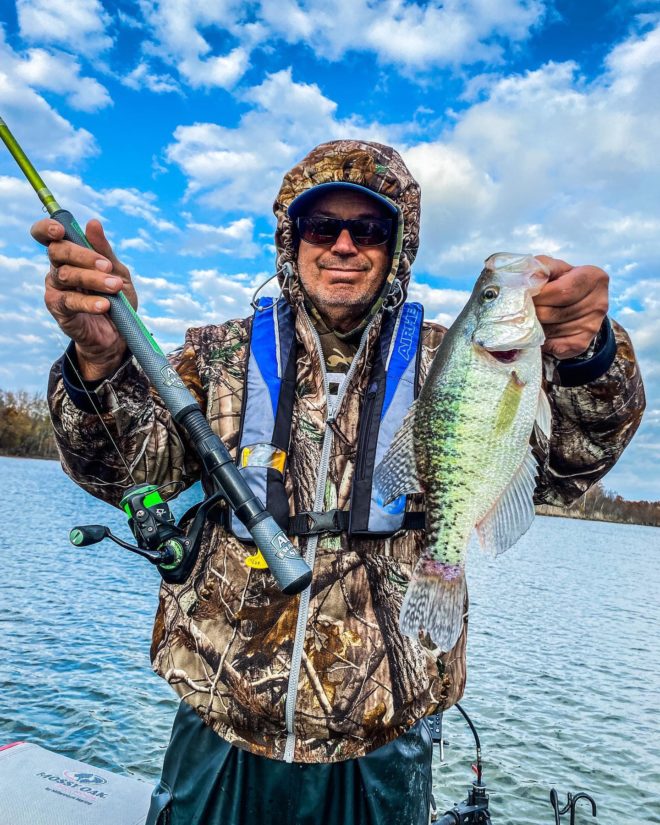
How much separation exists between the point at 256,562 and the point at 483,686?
34.2ft

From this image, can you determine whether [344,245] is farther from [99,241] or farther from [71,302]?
[71,302]

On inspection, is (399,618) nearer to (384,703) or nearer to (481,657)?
(384,703)

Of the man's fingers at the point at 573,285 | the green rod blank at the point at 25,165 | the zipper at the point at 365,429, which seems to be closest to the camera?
the man's fingers at the point at 573,285

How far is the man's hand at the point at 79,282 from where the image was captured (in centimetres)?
231

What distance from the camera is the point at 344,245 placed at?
116 inches

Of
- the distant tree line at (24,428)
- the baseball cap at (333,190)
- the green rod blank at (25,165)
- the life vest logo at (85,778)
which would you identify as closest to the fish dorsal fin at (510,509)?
the baseball cap at (333,190)

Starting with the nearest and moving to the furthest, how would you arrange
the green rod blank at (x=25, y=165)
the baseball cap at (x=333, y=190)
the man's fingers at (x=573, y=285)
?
the man's fingers at (x=573, y=285) → the green rod blank at (x=25, y=165) → the baseball cap at (x=333, y=190)

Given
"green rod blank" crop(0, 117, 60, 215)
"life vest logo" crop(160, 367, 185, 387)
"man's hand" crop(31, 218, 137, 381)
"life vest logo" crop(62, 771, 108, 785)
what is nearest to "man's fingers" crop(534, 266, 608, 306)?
"life vest logo" crop(160, 367, 185, 387)

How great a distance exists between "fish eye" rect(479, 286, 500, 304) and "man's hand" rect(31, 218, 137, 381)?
4.25 feet

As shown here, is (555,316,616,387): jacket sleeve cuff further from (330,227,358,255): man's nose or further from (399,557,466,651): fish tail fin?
(330,227,358,255): man's nose

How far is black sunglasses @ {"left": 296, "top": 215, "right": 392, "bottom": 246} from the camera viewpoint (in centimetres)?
299

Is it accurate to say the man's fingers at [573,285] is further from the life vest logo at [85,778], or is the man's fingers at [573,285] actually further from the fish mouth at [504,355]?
the life vest logo at [85,778]

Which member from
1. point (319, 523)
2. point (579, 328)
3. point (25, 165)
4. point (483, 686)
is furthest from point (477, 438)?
point (483, 686)

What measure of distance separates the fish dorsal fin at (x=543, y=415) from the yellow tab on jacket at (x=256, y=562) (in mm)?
1131
